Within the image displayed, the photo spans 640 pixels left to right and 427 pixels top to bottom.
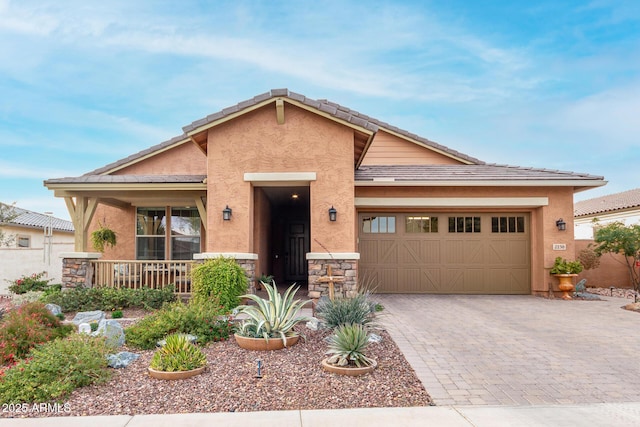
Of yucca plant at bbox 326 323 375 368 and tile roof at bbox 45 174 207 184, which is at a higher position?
tile roof at bbox 45 174 207 184

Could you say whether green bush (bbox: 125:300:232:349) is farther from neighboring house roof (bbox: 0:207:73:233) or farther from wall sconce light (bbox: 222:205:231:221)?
neighboring house roof (bbox: 0:207:73:233)

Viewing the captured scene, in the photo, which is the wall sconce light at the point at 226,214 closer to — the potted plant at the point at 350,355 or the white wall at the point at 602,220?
the potted plant at the point at 350,355

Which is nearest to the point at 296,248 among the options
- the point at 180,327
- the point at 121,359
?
the point at 180,327

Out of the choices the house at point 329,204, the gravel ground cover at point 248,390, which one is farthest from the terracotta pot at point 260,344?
the house at point 329,204

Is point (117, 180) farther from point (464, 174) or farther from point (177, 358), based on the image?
point (464, 174)

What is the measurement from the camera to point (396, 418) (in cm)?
369

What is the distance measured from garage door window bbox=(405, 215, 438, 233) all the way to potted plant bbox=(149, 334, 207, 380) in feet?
26.9

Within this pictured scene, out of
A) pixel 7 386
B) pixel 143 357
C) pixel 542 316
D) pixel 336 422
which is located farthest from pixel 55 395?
pixel 542 316

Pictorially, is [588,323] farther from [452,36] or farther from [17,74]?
[17,74]

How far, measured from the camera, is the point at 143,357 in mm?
5484

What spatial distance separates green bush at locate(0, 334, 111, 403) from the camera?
4121 millimetres

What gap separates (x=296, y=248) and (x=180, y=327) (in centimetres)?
1035

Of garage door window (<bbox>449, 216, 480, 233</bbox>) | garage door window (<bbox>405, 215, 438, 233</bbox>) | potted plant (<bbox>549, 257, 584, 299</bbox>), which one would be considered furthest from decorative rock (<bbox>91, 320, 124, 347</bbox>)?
potted plant (<bbox>549, 257, 584, 299</bbox>)

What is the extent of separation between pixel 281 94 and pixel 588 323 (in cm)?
790
